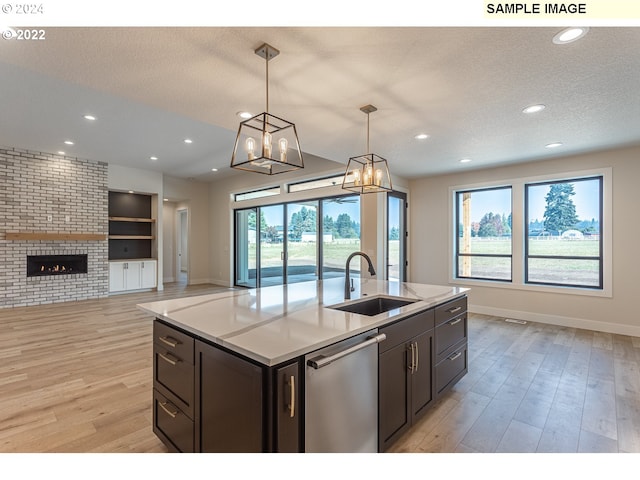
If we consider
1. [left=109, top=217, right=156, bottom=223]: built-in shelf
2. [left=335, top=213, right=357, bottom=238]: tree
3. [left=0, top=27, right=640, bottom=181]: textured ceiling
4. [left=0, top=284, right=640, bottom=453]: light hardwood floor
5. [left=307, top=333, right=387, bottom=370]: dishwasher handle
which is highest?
[left=0, top=27, right=640, bottom=181]: textured ceiling

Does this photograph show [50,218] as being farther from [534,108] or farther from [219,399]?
[534,108]

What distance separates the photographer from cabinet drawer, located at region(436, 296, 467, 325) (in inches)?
91.4

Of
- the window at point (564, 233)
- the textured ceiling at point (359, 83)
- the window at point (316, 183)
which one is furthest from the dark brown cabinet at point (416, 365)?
the window at point (316, 183)

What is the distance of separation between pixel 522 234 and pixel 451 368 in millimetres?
3479

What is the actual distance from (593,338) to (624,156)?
2439mm

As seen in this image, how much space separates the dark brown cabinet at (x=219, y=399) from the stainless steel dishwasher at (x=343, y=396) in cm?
8

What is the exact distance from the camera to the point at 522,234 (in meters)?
5.00

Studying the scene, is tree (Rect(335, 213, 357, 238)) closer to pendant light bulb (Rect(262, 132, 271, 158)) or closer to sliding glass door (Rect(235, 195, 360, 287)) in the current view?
sliding glass door (Rect(235, 195, 360, 287))

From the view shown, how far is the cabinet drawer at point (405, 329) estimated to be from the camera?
1773mm

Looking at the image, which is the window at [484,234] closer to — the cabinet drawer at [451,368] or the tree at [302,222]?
the tree at [302,222]

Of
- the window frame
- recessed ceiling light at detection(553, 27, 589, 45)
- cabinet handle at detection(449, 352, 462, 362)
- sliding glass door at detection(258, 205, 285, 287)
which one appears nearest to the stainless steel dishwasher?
cabinet handle at detection(449, 352, 462, 362)

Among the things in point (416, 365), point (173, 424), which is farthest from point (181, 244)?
point (416, 365)

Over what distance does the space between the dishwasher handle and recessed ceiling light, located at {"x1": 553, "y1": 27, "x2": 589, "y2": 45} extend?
6.57ft
